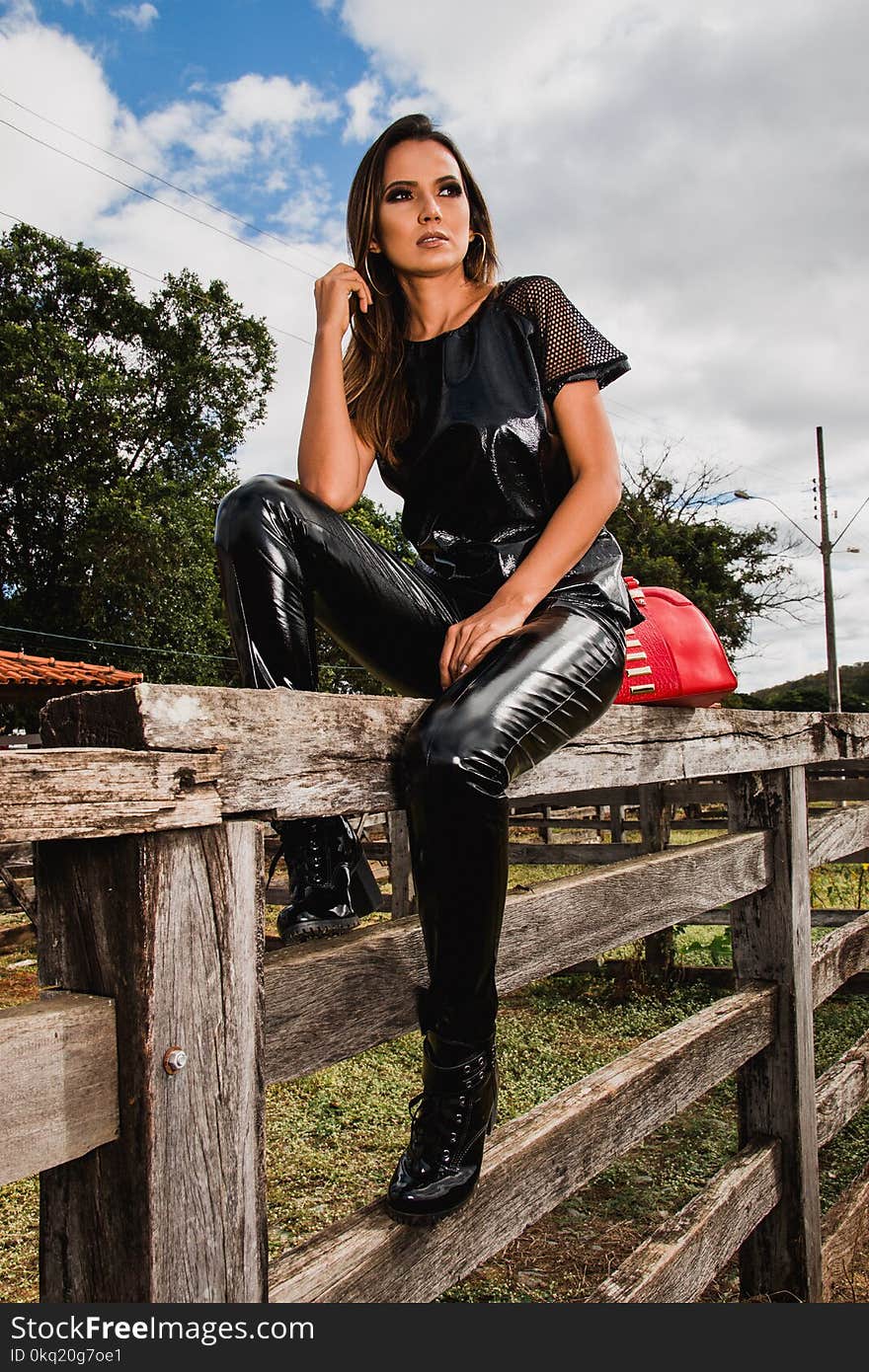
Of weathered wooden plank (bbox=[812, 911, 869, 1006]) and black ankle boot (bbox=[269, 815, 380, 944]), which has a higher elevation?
black ankle boot (bbox=[269, 815, 380, 944])

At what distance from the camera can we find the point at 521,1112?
4.48m

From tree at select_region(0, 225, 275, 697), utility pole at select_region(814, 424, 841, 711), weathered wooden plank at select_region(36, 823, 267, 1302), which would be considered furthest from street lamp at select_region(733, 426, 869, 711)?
weathered wooden plank at select_region(36, 823, 267, 1302)

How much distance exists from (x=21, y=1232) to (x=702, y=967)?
446cm

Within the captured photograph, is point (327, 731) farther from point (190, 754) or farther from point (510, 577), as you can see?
point (510, 577)

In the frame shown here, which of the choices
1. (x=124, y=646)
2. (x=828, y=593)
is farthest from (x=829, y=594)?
(x=124, y=646)

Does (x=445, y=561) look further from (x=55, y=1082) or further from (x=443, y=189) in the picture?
(x=55, y=1082)

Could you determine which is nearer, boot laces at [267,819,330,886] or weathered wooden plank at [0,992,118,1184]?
weathered wooden plank at [0,992,118,1184]

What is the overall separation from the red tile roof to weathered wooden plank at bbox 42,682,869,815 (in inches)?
417

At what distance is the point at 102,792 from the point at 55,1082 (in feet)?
0.96

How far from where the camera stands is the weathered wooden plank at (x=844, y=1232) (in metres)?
3.17

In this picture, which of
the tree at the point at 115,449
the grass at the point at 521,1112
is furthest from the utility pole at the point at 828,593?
the grass at the point at 521,1112

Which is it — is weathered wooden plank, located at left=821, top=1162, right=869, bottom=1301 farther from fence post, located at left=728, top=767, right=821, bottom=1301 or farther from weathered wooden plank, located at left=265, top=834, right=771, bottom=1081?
weathered wooden plank, located at left=265, top=834, right=771, bottom=1081

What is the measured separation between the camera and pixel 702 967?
679 cm

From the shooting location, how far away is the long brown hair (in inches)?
80.1
